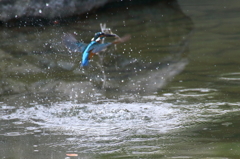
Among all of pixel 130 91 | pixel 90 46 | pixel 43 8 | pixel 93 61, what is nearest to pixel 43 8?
pixel 43 8

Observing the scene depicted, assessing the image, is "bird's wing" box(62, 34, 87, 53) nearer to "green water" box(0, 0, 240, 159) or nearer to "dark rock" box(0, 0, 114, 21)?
"green water" box(0, 0, 240, 159)

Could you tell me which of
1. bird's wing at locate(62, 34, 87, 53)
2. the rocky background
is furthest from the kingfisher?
the rocky background

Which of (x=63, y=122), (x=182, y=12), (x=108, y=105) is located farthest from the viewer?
(x=182, y=12)

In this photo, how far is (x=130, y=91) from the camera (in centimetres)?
535

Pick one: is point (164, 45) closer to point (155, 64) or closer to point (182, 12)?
point (155, 64)

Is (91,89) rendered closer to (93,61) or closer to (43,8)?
(93,61)

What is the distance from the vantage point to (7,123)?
4.38 meters

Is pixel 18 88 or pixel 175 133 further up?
pixel 18 88

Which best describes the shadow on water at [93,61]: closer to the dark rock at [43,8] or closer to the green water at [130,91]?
the green water at [130,91]

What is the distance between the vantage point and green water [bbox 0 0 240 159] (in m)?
3.64

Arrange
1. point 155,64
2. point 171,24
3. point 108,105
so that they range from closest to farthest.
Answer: point 108,105
point 155,64
point 171,24

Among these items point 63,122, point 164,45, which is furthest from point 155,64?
point 63,122

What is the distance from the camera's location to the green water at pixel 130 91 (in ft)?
11.9

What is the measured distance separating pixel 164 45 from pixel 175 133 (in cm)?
358
